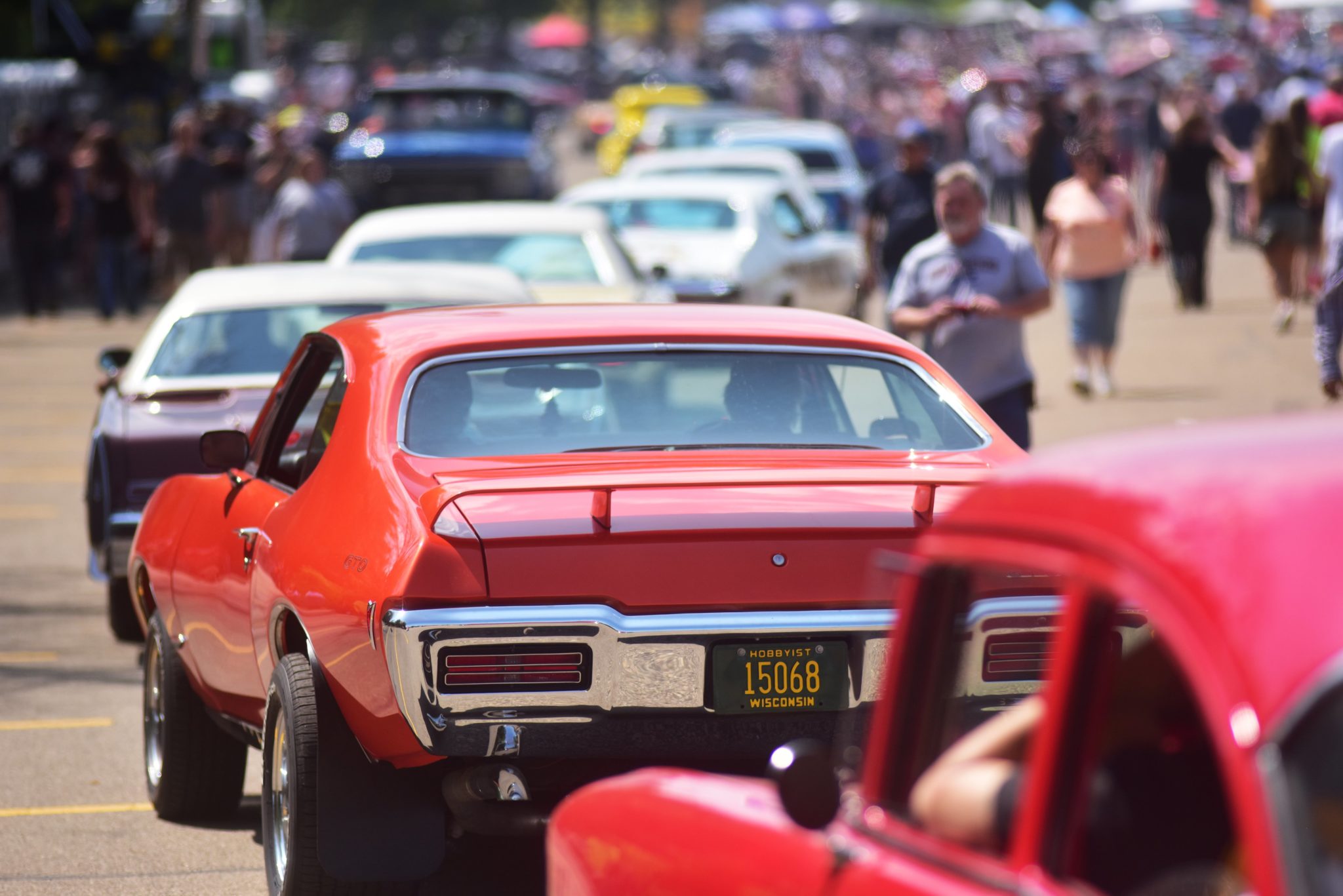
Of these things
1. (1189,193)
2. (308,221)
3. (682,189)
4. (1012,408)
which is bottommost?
(1189,193)

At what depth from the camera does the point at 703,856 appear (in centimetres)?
314

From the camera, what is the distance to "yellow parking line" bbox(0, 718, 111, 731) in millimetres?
8438

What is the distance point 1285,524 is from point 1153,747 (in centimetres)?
37

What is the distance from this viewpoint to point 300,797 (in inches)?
205

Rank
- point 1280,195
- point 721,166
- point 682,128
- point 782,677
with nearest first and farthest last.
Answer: point 782,677, point 1280,195, point 721,166, point 682,128

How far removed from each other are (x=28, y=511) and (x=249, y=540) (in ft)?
27.7

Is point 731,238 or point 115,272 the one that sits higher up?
point 731,238

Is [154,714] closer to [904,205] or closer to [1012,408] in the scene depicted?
[1012,408]

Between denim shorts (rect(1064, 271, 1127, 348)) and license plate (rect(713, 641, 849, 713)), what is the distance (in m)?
11.0

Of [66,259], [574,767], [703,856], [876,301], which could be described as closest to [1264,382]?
[876,301]

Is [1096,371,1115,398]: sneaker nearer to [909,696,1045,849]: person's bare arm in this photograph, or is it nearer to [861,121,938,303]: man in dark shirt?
[861,121,938,303]: man in dark shirt

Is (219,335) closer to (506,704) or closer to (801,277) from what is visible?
(506,704)

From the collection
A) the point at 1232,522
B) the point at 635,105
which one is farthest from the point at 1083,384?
the point at 635,105

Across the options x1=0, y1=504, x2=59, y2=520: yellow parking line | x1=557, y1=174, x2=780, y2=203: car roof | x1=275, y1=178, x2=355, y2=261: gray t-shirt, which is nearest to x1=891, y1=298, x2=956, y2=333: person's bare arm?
x1=0, y1=504, x2=59, y2=520: yellow parking line
